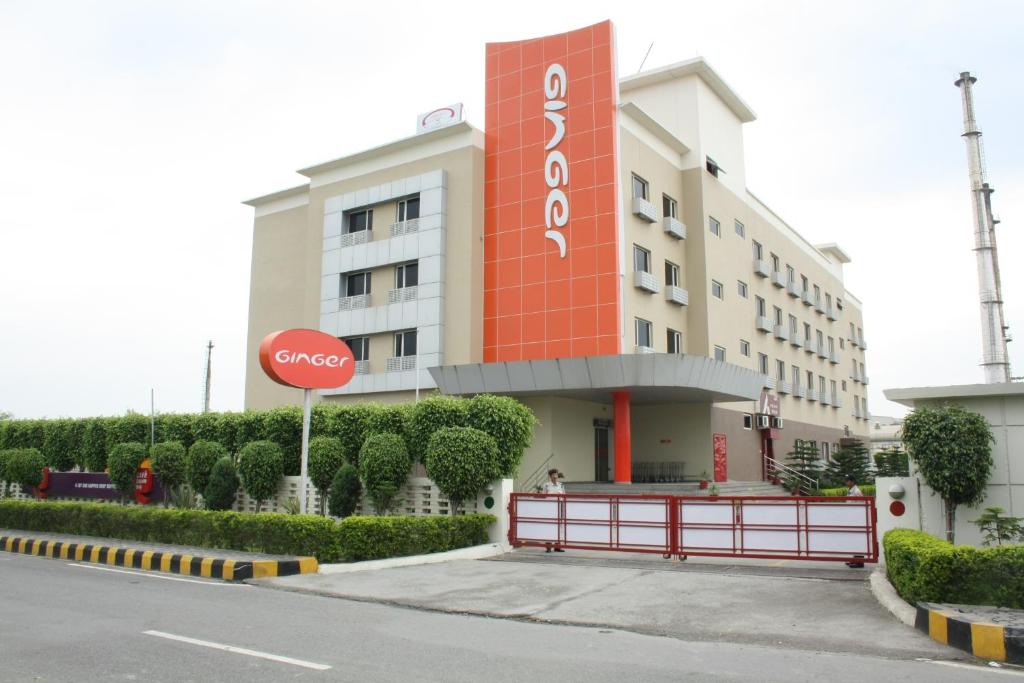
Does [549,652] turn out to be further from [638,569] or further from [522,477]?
[522,477]

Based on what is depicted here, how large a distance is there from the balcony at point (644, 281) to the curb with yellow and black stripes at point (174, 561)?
741 inches

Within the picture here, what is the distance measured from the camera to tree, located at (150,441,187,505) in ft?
61.4

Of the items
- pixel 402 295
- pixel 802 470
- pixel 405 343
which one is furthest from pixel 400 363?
pixel 802 470

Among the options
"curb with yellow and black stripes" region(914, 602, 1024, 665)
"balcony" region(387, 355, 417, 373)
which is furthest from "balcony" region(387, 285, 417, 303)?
"curb with yellow and black stripes" region(914, 602, 1024, 665)

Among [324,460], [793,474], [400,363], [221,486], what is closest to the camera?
[324,460]

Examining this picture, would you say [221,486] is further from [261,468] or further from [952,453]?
[952,453]

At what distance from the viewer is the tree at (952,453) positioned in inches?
400

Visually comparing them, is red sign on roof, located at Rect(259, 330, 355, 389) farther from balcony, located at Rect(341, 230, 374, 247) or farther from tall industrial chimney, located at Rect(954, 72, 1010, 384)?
tall industrial chimney, located at Rect(954, 72, 1010, 384)

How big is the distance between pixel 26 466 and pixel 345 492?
1175 cm

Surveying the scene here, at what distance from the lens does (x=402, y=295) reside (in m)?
31.1

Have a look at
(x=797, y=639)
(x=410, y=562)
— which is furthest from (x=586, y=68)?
(x=797, y=639)

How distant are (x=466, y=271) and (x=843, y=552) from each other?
64.8ft

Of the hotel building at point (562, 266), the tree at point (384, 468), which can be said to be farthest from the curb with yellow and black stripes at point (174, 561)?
the hotel building at point (562, 266)

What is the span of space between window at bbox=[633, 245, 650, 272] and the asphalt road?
2187 centimetres
